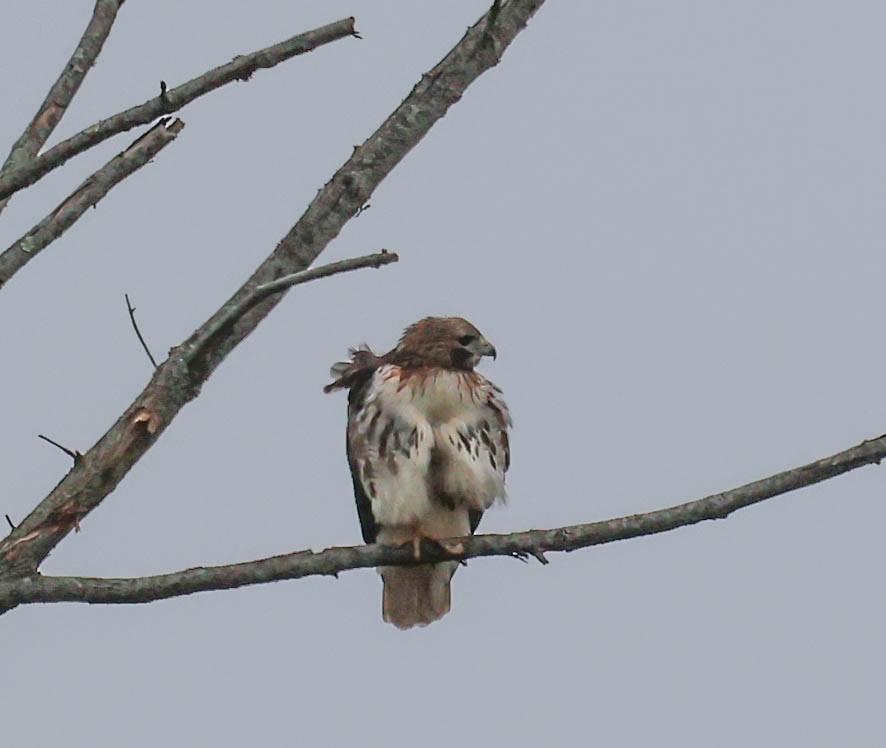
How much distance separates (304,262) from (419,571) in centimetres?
270

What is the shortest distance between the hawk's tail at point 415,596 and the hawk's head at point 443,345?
1125 millimetres

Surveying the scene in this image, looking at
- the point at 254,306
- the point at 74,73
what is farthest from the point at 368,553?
the point at 74,73

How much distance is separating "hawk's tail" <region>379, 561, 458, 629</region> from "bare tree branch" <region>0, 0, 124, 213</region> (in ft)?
Result: 11.3


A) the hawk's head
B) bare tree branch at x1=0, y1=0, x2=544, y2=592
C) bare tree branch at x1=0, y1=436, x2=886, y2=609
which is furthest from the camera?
the hawk's head

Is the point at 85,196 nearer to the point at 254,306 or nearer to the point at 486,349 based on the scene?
the point at 254,306

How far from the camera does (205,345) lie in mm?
4953

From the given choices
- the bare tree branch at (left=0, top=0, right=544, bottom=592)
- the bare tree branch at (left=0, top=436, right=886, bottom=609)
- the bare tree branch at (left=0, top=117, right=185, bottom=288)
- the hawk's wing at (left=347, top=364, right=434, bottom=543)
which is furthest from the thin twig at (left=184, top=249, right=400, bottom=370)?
the hawk's wing at (left=347, top=364, right=434, bottom=543)

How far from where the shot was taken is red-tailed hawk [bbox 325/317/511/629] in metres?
6.93

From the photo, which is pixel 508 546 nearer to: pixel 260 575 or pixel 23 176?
pixel 260 575

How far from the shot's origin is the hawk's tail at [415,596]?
25.3 feet

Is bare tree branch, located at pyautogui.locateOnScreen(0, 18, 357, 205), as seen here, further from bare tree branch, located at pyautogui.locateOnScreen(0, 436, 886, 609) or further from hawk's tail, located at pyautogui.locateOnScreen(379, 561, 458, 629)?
hawk's tail, located at pyautogui.locateOnScreen(379, 561, 458, 629)

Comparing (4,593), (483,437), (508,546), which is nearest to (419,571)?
(483,437)

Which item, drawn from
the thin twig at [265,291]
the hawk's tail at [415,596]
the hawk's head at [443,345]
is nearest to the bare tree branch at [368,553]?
the thin twig at [265,291]

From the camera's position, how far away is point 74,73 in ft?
16.5
